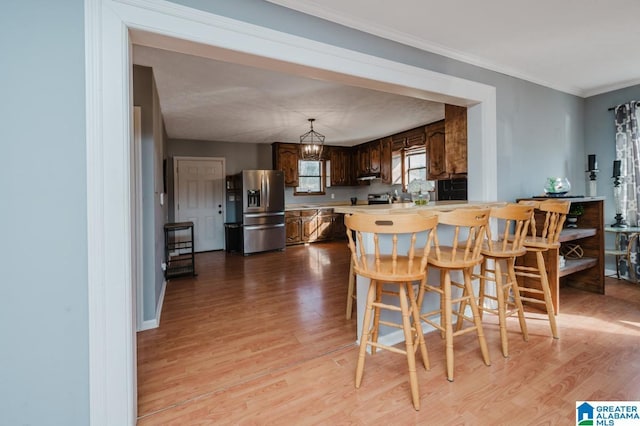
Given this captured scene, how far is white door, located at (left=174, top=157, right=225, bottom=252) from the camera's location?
6117 millimetres

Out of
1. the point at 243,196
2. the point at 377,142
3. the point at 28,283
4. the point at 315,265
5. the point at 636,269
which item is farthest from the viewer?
the point at 377,142

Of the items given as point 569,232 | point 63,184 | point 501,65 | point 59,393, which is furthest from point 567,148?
point 59,393

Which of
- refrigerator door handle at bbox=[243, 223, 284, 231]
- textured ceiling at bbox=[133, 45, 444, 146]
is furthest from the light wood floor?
refrigerator door handle at bbox=[243, 223, 284, 231]

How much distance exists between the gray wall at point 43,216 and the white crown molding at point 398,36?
1177mm

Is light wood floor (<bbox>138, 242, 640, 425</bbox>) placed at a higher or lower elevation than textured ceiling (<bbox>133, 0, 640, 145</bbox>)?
lower

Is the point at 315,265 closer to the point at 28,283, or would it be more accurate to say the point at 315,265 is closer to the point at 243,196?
the point at 243,196

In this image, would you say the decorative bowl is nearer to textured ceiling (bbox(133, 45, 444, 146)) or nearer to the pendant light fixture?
textured ceiling (bbox(133, 45, 444, 146))

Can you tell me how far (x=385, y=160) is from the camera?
21.0 ft

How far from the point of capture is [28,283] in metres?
1.25

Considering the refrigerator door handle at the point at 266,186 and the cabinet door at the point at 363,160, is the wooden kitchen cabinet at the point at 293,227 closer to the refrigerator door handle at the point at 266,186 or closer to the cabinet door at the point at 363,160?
the refrigerator door handle at the point at 266,186

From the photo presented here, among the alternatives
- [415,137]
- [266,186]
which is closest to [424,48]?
[415,137]

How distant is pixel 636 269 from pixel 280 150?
→ 608 cm

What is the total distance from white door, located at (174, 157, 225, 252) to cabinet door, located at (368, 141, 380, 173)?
3.43m

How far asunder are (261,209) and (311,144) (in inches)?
68.4
